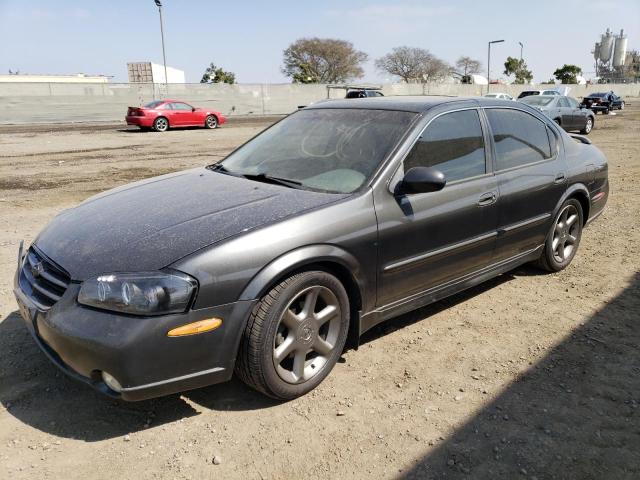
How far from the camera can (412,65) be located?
295 ft

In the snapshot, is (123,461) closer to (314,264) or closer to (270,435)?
(270,435)

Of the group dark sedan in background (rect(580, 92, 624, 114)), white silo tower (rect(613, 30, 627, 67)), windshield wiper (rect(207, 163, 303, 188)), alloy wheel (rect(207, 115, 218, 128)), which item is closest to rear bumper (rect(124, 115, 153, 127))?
alloy wheel (rect(207, 115, 218, 128))

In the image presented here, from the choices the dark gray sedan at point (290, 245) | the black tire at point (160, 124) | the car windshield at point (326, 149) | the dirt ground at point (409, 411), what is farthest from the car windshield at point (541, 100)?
the car windshield at point (326, 149)

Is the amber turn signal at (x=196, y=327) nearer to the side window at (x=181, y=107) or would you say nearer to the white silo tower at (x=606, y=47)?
the side window at (x=181, y=107)

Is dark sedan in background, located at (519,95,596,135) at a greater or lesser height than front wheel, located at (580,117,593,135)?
greater

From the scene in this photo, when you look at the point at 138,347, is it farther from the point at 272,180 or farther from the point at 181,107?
the point at 181,107

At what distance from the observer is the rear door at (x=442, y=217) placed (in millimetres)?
3193

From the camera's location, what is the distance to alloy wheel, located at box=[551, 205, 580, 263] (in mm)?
4746

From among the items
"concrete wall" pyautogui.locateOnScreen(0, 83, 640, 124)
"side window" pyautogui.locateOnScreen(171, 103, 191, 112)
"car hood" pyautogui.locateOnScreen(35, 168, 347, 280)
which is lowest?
"car hood" pyautogui.locateOnScreen(35, 168, 347, 280)

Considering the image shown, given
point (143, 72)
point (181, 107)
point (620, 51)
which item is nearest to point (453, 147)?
point (181, 107)

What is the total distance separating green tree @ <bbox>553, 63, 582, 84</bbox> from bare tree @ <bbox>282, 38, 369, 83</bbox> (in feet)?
104

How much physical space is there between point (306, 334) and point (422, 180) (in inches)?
44.7

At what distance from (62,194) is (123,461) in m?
7.16

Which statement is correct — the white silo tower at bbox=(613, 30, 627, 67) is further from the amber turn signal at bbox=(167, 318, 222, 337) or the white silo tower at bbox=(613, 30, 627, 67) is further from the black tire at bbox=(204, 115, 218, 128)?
→ the amber turn signal at bbox=(167, 318, 222, 337)
